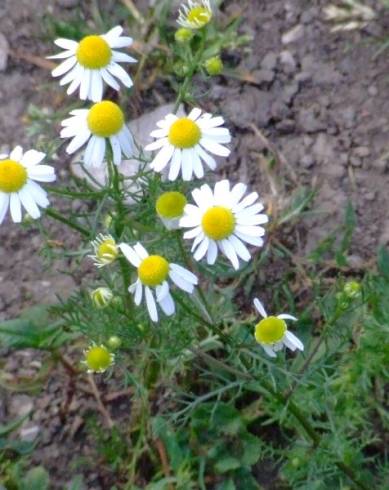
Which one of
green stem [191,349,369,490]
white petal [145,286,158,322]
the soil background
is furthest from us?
the soil background

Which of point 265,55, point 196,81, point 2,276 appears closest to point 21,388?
point 2,276

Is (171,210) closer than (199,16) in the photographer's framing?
Yes

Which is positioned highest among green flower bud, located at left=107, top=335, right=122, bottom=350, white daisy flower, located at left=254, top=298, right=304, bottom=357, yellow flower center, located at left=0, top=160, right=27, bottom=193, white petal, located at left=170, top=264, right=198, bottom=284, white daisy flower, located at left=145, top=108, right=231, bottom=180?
yellow flower center, located at left=0, top=160, right=27, bottom=193

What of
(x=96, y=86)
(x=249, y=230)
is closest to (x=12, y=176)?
(x=96, y=86)

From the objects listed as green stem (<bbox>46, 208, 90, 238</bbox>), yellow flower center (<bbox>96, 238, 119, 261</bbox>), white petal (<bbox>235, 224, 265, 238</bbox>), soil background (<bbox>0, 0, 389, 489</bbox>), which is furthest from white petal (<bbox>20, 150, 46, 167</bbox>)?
soil background (<bbox>0, 0, 389, 489</bbox>)

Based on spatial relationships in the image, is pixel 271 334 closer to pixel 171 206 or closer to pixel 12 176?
pixel 171 206

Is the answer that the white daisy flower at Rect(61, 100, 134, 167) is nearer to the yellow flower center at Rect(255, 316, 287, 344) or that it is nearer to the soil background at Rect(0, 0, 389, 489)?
the yellow flower center at Rect(255, 316, 287, 344)

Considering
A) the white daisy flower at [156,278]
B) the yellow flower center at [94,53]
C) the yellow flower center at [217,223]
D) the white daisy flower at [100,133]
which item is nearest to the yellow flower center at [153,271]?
the white daisy flower at [156,278]
